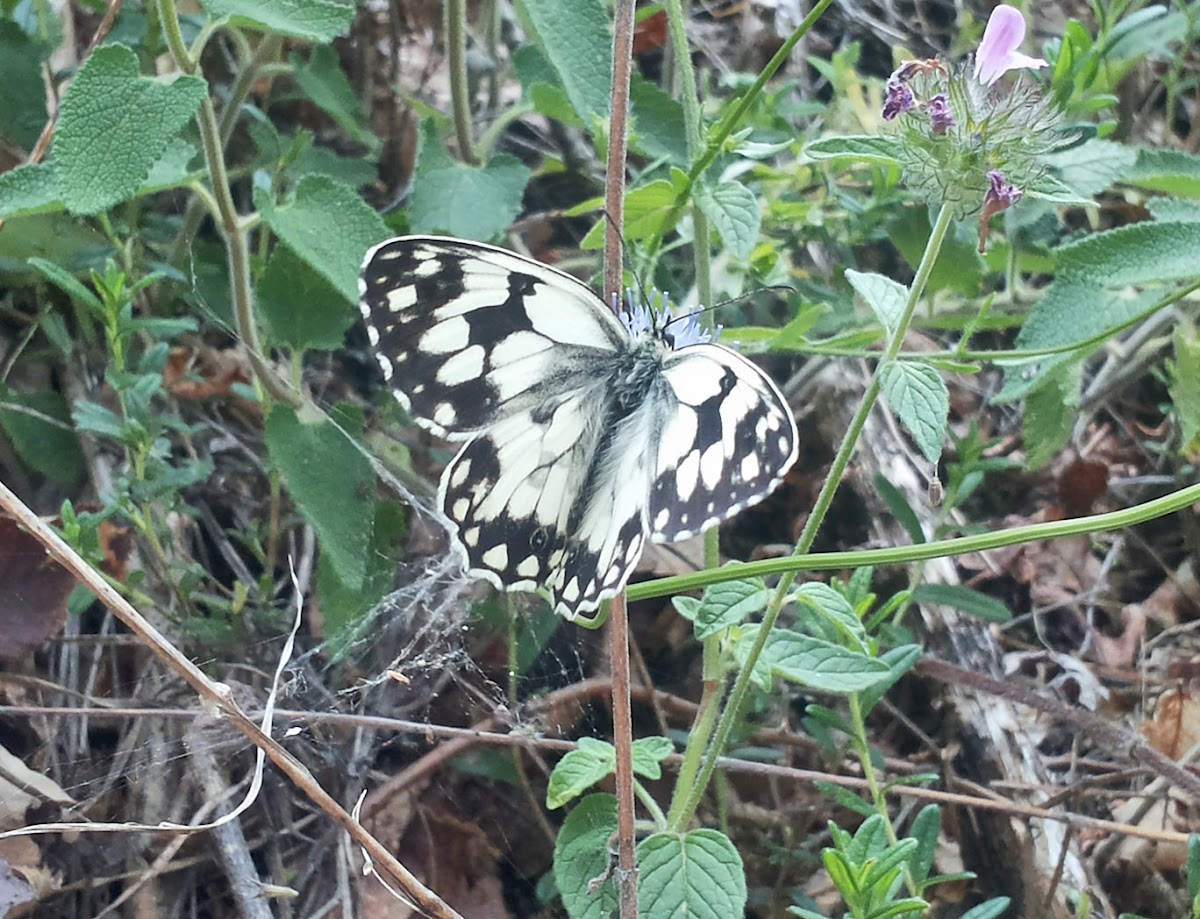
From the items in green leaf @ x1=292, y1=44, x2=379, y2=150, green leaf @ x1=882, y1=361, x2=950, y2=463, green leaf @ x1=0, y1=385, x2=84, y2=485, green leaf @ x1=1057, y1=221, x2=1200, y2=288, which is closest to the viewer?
green leaf @ x1=882, y1=361, x2=950, y2=463

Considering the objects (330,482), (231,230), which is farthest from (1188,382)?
(231,230)

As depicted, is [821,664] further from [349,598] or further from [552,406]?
[349,598]

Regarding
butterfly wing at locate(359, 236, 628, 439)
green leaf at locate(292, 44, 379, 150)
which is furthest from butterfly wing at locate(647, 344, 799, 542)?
green leaf at locate(292, 44, 379, 150)

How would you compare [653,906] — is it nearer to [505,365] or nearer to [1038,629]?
[505,365]

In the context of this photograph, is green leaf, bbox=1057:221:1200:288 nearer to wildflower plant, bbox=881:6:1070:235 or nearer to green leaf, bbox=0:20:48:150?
wildflower plant, bbox=881:6:1070:235

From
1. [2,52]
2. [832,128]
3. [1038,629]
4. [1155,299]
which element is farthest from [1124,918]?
[2,52]
